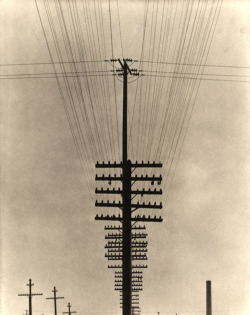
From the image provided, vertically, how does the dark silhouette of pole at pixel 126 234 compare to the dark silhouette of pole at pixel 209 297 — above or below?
above

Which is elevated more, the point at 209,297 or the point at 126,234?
the point at 126,234

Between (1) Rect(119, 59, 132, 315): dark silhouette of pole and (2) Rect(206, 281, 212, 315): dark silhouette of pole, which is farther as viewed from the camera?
(2) Rect(206, 281, 212, 315): dark silhouette of pole

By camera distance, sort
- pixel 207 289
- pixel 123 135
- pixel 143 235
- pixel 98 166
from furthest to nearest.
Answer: pixel 207 289
pixel 143 235
pixel 123 135
pixel 98 166

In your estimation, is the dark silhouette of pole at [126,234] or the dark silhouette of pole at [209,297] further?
the dark silhouette of pole at [209,297]

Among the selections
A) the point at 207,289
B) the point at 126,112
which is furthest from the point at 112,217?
the point at 207,289

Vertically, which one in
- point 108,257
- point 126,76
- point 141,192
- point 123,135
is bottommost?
→ point 108,257

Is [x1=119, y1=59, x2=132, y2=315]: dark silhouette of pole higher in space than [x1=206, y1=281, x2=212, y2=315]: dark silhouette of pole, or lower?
higher

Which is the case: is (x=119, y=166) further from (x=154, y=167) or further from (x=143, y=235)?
(x=143, y=235)

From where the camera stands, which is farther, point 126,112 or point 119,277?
point 119,277

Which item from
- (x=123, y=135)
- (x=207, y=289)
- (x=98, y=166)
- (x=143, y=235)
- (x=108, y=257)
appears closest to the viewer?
(x=98, y=166)

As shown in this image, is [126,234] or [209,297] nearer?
[126,234]

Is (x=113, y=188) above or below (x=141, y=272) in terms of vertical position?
above
